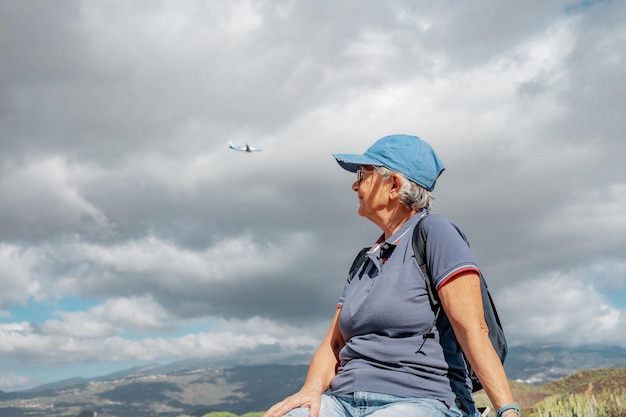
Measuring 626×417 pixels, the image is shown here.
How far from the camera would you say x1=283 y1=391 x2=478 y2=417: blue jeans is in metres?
3.25

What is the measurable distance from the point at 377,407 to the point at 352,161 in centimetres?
157

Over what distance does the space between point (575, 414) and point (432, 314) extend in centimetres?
1153

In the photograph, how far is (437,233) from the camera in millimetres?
3484

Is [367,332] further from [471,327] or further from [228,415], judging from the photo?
[228,415]

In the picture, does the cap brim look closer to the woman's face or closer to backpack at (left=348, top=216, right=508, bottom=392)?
the woman's face

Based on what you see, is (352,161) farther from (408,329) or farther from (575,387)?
(575,387)

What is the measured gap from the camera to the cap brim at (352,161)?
3.98 m

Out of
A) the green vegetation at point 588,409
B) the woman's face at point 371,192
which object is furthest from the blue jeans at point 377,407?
the green vegetation at point 588,409

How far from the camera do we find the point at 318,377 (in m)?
3.91

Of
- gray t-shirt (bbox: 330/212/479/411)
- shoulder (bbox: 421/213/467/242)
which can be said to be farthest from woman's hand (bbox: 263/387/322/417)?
shoulder (bbox: 421/213/467/242)

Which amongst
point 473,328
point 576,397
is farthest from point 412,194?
point 576,397

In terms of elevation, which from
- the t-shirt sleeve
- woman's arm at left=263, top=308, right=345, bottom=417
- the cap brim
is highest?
the cap brim

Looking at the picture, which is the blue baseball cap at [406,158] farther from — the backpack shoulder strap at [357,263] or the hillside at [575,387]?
the hillside at [575,387]

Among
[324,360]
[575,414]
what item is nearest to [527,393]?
[575,414]
